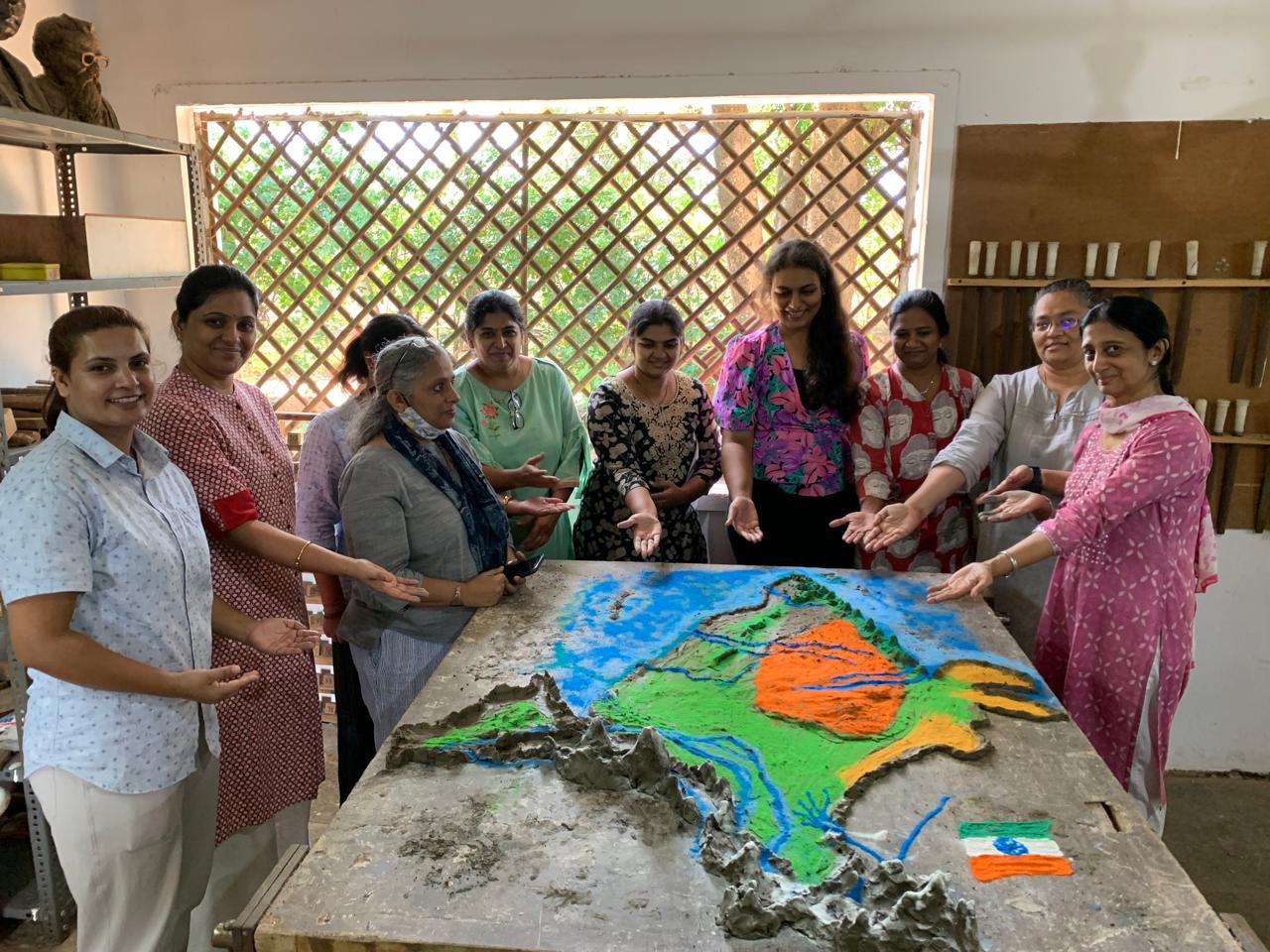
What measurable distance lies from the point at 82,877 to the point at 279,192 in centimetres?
249

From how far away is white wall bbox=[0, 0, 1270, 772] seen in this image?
2.39 metres

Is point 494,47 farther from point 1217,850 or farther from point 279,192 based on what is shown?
point 1217,850

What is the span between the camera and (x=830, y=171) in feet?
9.58

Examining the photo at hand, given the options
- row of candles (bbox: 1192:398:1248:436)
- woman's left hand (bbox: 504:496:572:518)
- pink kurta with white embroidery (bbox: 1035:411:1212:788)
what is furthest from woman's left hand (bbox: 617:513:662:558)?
row of candles (bbox: 1192:398:1248:436)

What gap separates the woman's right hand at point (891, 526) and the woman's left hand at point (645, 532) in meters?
0.47

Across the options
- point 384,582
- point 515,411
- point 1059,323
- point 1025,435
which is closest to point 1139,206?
point 1059,323

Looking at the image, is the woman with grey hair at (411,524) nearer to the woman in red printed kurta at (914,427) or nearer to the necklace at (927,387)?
the woman in red printed kurta at (914,427)

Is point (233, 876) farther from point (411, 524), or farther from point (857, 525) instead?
point (857, 525)

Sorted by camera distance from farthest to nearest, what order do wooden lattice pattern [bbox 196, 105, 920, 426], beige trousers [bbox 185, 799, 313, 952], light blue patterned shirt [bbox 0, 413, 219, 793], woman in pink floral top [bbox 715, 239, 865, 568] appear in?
wooden lattice pattern [bbox 196, 105, 920, 426] → woman in pink floral top [bbox 715, 239, 865, 568] → beige trousers [bbox 185, 799, 313, 952] → light blue patterned shirt [bbox 0, 413, 219, 793]

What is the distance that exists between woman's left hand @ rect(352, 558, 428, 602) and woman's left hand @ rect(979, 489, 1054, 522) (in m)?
1.18

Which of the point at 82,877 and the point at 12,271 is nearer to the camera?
the point at 82,877

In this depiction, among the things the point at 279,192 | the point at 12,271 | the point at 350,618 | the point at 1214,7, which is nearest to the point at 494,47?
the point at 279,192

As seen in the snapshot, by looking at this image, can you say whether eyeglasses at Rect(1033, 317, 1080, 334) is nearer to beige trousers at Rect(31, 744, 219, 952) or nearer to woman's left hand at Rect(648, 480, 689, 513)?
woman's left hand at Rect(648, 480, 689, 513)

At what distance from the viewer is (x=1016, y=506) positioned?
6.06 ft
